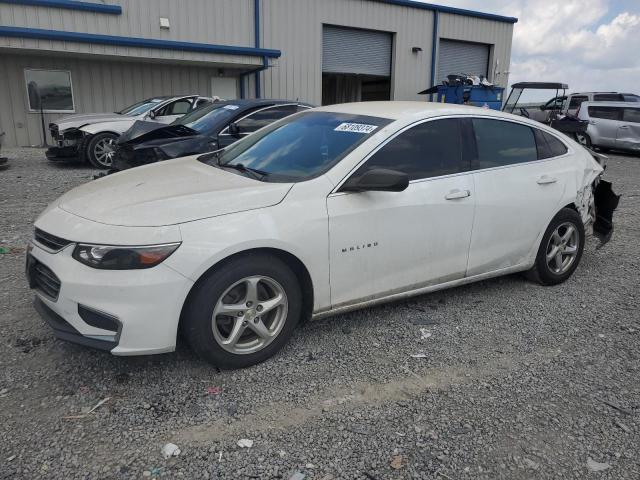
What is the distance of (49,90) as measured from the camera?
51.6 feet

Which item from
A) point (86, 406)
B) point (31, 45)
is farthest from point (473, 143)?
point (31, 45)

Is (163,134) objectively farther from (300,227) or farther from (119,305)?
(119,305)

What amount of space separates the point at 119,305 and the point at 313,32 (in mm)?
18575

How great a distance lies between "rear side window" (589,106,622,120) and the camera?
53.8 ft

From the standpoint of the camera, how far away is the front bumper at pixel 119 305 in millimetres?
2725

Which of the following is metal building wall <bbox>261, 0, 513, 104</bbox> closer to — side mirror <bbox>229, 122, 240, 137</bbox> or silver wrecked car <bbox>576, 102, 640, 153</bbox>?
silver wrecked car <bbox>576, 102, 640, 153</bbox>

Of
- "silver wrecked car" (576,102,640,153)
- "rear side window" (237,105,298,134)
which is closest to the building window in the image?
"rear side window" (237,105,298,134)

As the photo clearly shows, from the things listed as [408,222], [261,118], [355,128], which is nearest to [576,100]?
[261,118]

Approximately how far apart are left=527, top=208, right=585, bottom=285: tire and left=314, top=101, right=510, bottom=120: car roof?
3.50 ft

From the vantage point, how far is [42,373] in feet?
10.2

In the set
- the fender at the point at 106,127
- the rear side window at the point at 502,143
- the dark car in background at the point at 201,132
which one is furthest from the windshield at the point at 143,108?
the rear side window at the point at 502,143

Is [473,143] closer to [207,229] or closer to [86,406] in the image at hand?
[207,229]

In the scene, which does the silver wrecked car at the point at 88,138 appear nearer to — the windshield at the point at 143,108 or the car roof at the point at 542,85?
the windshield at the point at 143,108

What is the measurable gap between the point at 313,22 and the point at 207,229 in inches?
721
